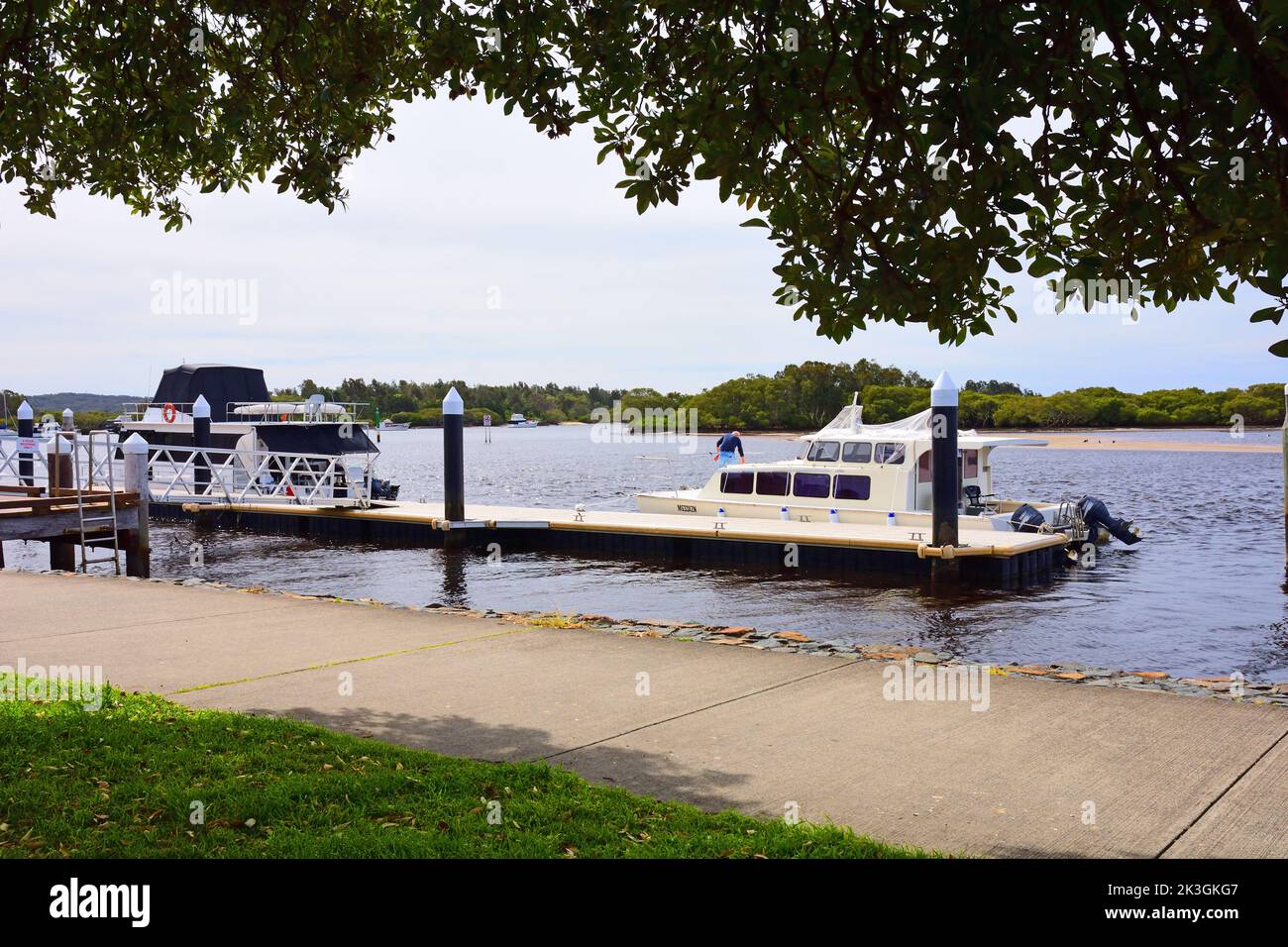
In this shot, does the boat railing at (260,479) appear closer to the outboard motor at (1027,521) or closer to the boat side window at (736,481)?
the boat side window at (736,481)

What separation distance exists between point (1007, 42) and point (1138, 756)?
3.99m

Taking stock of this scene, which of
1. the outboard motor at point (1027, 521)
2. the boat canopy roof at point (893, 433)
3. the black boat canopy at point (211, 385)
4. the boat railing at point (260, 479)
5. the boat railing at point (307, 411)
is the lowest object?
the outboard motor at point (1027, 521)

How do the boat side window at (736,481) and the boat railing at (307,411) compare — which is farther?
the boat railing at (307,411)

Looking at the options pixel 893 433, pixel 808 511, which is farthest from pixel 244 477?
pixel 893 433

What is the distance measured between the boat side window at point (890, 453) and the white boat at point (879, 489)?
0.08 ft

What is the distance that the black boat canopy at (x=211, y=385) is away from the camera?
43.9 m

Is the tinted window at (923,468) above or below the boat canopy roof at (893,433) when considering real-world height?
below

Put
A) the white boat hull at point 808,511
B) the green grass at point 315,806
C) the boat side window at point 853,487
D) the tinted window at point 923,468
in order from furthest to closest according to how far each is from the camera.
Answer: the boat side window at point 853,487, the tinted window at point 923,468, the white boat hull at point 808,511, the green grass at point 315,806
